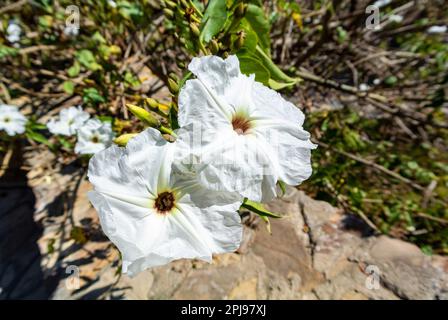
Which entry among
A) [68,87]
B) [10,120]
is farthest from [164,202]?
[10,120]

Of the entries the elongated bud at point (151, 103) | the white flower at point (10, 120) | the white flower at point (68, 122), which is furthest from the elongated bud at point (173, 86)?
the white flower at point (10, 120)

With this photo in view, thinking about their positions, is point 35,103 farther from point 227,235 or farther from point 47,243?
point 227,235

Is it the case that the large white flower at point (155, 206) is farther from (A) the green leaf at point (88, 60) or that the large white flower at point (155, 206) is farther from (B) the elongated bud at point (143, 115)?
Answer: (A) the green leaf at point (88, 60)

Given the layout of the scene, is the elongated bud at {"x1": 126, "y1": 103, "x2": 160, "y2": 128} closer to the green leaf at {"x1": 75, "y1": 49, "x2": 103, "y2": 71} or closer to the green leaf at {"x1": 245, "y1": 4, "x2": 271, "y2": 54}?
the green leaf at {"x1": 245, "y1": 4, "x2": 271, "y2": 54}

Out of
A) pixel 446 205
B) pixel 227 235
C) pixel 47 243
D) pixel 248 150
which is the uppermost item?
pixel 248 150

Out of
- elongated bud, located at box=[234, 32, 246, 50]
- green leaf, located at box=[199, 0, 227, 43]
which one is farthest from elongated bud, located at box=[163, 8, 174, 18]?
elongated bud, located at box=[234, 32, 246, 50]

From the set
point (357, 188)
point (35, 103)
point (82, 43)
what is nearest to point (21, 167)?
point (35, 103)

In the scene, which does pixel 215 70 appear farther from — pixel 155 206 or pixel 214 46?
pixel 155 206
